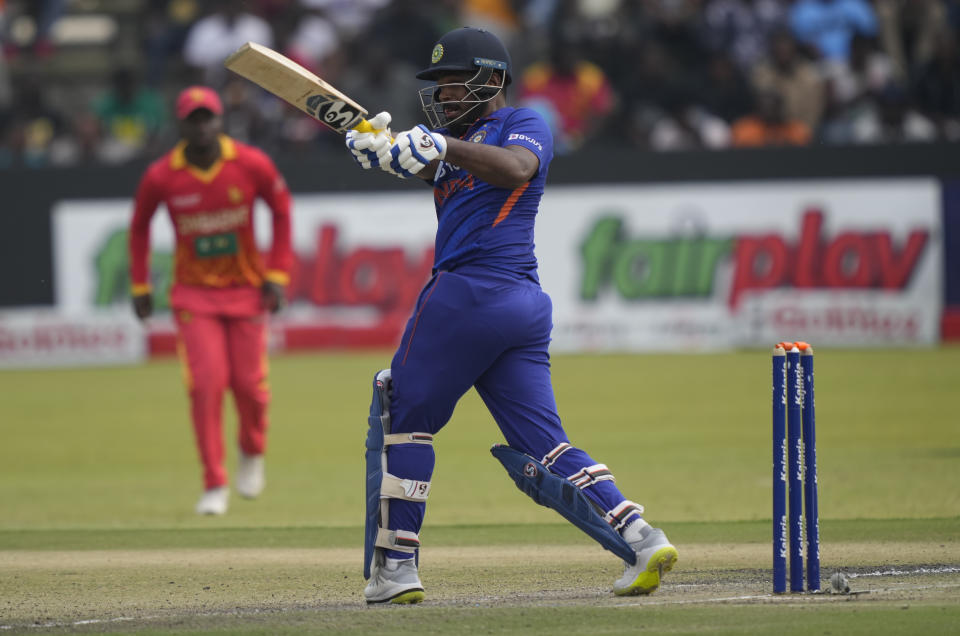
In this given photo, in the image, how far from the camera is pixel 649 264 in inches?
607

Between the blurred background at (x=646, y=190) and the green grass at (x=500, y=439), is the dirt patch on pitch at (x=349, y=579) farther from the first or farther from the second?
the blurred background at (x=646, y=190)

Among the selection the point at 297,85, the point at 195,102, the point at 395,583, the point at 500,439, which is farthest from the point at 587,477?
the point at 500,439

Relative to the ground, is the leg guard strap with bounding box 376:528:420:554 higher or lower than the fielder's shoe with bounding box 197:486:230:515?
higher

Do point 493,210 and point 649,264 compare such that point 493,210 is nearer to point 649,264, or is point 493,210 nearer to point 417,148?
point 417,148

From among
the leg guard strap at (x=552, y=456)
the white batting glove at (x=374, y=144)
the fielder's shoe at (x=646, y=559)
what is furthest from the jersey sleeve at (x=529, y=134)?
the fielder's shoe at (x=646, y=559)

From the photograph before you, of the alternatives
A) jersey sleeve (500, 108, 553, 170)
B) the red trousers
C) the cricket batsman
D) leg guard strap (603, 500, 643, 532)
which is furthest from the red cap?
leg guard strap (603, 500, 643, 532)

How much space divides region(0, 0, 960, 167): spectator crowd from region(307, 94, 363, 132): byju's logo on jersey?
35.2 feet

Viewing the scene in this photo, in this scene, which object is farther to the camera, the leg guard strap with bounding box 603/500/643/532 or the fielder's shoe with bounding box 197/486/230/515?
the fielder's shoe with bounding box 197/486/230/515

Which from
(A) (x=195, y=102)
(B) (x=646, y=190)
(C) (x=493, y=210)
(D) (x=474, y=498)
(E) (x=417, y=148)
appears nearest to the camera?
(E) (x=417, y=148)

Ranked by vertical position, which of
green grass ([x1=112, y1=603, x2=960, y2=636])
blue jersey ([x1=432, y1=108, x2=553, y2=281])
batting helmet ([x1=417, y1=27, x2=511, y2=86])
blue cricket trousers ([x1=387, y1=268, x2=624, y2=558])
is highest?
batting helmet ([x1=417, y1=27, x2=511, y2=86])

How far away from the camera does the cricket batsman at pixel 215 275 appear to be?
8.37 meters

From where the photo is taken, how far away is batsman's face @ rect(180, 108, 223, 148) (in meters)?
8.45

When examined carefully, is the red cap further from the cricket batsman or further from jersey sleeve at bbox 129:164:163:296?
jersey sleeve at bbox 129:164:163:296

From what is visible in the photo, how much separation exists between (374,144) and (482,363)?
868 mm
